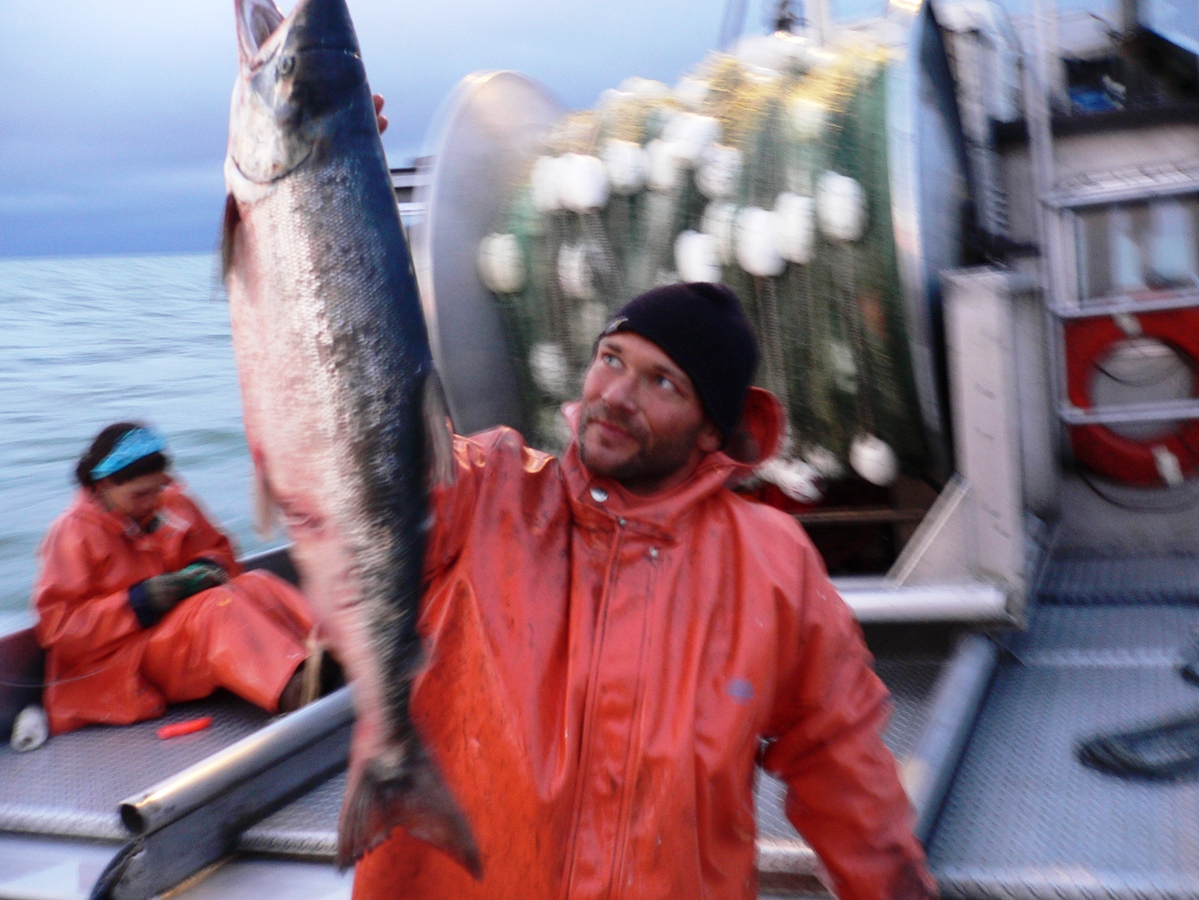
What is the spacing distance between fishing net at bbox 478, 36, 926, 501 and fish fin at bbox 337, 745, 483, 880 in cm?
255

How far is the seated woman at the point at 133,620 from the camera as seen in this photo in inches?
151

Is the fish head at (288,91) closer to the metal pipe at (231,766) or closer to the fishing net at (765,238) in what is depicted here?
the metal pipe at (231,766)

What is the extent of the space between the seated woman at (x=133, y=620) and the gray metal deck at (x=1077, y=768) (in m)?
2.31

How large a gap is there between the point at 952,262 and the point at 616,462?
273cm

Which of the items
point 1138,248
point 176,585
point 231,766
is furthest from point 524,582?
point 1138,248

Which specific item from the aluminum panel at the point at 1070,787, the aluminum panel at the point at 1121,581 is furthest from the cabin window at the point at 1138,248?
the aluminum panel at the point at 1070,787

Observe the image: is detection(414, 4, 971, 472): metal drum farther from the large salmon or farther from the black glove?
the large salmon

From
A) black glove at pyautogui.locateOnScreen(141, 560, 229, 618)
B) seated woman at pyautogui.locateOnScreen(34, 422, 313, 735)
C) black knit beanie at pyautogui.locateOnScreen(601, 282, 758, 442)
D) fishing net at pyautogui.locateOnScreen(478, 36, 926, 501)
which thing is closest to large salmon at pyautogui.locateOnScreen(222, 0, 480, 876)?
black knit beanie at pyautogui.locateOnScreen(601, 282, 758, 442)

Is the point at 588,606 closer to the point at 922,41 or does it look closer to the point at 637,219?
the point at 637,219

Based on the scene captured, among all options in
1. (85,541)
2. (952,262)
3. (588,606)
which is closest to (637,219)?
(952,262)

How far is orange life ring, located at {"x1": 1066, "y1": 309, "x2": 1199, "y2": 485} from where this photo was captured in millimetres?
4031

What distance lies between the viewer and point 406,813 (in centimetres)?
160

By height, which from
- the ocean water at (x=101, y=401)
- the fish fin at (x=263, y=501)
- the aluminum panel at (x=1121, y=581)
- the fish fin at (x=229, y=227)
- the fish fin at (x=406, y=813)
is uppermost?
the fish fin at (x=229, y=227)

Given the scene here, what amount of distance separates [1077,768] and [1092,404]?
1.89 metres
